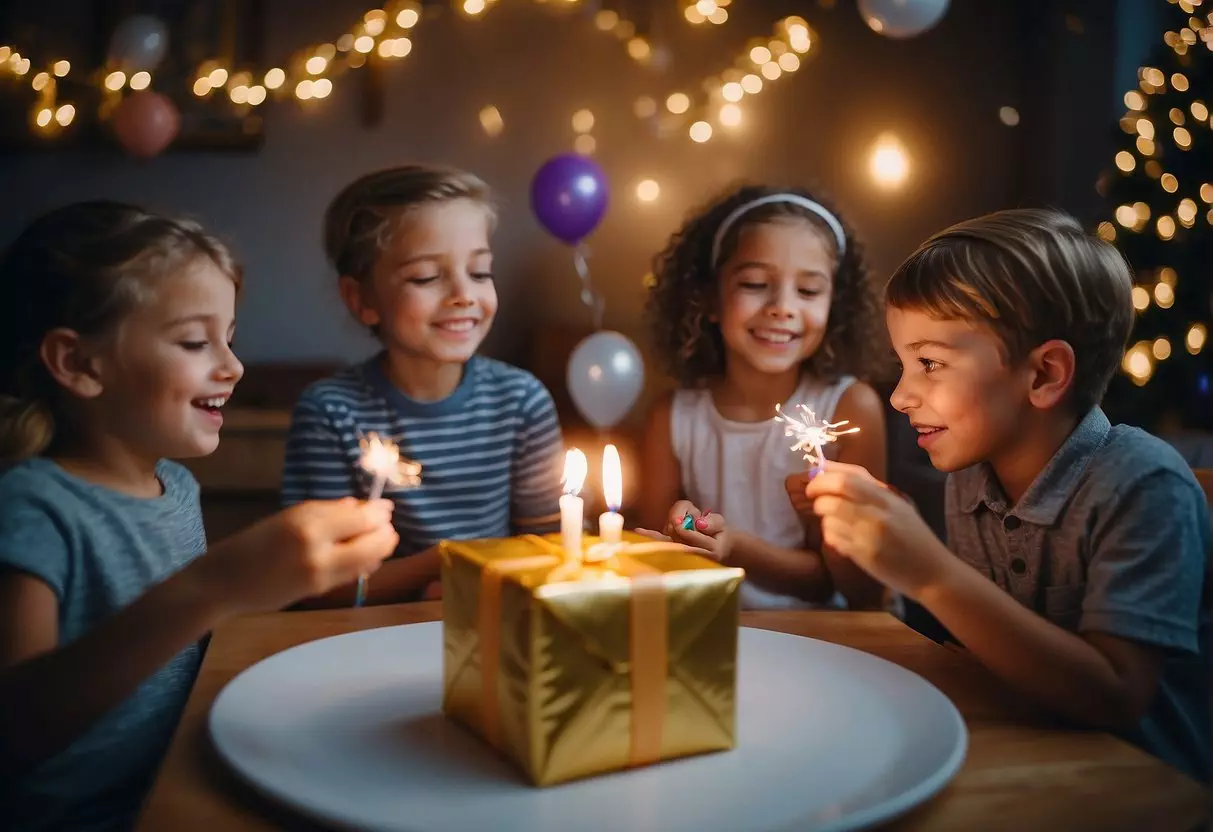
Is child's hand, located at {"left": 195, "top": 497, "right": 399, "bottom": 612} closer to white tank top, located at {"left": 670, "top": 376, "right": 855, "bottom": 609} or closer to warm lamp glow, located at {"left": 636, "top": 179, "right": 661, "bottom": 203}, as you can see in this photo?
white tank top, located at {"left": 670, "top": 376, "right": 855, "bottom": 609}

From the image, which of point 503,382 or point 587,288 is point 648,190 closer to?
point 587,288

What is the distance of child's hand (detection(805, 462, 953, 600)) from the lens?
0.60 metres

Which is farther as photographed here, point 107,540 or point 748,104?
point 748,104

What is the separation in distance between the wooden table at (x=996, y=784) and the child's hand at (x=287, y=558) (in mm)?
77

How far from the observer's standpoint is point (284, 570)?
Answer: 0.53 meters

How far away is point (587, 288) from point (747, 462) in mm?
1137

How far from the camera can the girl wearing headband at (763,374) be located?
1227 mm

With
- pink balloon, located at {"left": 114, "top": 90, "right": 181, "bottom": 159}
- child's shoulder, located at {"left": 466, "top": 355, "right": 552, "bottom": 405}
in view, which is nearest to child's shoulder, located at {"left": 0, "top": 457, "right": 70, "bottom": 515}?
child's shoulder, located at {"left": 466, "top": 355, "right": 552, "bottom": 405}

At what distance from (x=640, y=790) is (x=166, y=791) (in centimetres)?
21

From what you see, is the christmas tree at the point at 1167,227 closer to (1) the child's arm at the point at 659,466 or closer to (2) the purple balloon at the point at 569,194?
(1) the child's arm at the point at 659,466

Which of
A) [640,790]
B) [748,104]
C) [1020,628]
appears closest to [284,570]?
[640,790]

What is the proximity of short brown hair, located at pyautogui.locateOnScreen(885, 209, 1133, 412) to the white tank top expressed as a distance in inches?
23.8

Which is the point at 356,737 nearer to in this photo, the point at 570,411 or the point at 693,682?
the point at 693,682

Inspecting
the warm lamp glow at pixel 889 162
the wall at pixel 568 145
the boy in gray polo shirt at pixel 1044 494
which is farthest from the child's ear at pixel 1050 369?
the warm lamp glow at pixel 889 162
